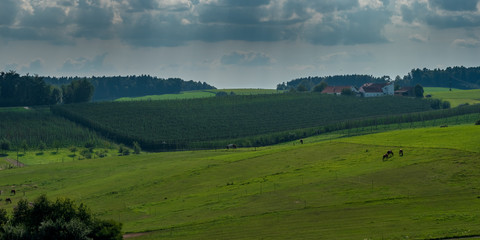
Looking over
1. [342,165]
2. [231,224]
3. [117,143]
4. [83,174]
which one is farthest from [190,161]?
[117,143]

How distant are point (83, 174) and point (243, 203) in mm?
52722

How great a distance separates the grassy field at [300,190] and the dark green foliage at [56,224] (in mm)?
7038

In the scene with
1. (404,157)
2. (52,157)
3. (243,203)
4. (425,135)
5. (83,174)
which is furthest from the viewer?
(52,157)

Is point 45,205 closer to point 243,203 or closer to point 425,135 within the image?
point 243,203

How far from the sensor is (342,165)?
9712 centimetres

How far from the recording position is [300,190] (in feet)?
275

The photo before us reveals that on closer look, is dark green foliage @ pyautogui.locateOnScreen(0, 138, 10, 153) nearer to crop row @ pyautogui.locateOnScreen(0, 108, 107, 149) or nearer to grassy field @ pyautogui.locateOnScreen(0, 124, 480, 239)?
crop row @ pyautogui.locateOnScreen(0, 108, 107, 149)

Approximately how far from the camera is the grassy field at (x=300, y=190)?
66.3 meters

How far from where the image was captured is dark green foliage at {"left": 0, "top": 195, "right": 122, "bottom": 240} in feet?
205

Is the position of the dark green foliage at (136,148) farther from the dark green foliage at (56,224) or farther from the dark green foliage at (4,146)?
the dark green foliage at (56,224)

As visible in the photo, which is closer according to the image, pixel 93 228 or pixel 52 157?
pixel 93 228

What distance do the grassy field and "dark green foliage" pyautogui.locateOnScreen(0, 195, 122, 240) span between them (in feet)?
23.1

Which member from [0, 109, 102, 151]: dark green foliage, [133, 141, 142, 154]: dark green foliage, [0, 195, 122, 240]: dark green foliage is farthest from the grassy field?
[0, 109, 102, 151]: dark green foliage

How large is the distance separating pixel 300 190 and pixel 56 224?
34.1 metres
